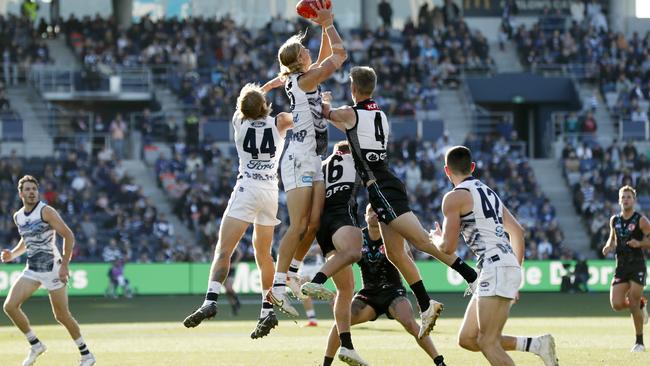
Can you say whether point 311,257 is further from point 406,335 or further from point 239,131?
point 239,131

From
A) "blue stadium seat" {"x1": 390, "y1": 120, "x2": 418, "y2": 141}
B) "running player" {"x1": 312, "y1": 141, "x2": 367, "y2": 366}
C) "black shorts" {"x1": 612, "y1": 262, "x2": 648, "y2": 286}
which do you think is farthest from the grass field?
"blue stadium seat" {"x1": 390, "y1": 120, "x2": 418, "y2": 141}

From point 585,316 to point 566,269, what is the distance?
9.59 meters

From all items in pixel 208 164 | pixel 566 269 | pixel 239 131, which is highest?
pixel 239 131

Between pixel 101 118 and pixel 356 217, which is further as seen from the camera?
pixel 101 118

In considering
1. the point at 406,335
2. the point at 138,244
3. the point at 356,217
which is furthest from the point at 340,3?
the point at 356,217

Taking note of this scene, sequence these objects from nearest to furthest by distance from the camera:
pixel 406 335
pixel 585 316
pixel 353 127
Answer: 1. pixel 353 127
2. pixel 406 335
3. pixel 585 316

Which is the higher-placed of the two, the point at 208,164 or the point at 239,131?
the point at 239,131

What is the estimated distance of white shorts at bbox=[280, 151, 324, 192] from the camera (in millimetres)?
13398

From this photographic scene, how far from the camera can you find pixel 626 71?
46969 mm

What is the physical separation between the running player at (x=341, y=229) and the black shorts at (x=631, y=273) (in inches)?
271

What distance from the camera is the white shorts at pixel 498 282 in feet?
39.2

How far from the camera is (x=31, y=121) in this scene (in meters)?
41.9

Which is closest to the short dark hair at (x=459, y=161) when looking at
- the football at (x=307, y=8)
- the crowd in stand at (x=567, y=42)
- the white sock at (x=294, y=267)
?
the football at (x=307, y=8)

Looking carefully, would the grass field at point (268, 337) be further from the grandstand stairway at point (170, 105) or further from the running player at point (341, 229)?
the grandstand stairway at point (170, 105)
